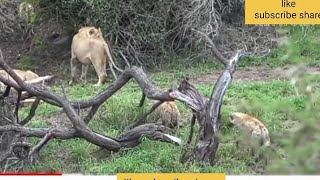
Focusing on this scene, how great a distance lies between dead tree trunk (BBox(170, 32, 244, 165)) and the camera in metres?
4.38

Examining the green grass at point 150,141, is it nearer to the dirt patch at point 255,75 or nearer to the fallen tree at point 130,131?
the fallen tree at point 130,131

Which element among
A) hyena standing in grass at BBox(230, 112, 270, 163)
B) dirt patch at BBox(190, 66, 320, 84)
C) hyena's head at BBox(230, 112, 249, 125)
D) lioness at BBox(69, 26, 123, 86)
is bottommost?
hyena standing in grass at BBox(230, 112, 270, 163)

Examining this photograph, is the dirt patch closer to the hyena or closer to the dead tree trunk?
the hyena

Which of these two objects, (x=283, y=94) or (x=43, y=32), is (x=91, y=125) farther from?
(x=43, y=32)

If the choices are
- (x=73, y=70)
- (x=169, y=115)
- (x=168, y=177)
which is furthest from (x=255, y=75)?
(x=168, y=177)

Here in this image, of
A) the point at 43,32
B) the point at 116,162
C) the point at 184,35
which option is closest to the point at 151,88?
the point at 116,162

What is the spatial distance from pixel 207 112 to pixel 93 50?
11.6 ft

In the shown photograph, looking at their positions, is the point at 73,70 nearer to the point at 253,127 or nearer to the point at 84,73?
the point at 84,73

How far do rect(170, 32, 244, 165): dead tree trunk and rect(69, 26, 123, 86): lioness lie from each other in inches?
126

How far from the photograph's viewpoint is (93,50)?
774 centimetres

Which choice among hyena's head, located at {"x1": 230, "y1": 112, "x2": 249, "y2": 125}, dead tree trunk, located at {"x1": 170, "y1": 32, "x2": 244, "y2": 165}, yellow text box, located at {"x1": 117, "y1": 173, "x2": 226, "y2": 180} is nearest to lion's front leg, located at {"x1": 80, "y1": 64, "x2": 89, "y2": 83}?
hyena's head, located at {"x1": 230, "y1": 112, "x2": 249, "y2": 125}

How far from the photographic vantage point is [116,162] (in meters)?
4.67

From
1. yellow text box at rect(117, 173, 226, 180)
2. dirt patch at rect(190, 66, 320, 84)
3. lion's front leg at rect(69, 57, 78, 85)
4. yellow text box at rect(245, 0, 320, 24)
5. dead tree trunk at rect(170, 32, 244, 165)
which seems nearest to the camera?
yellow text box at rect(117, 173, 226, 180)

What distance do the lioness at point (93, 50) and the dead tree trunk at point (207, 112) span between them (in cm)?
319
